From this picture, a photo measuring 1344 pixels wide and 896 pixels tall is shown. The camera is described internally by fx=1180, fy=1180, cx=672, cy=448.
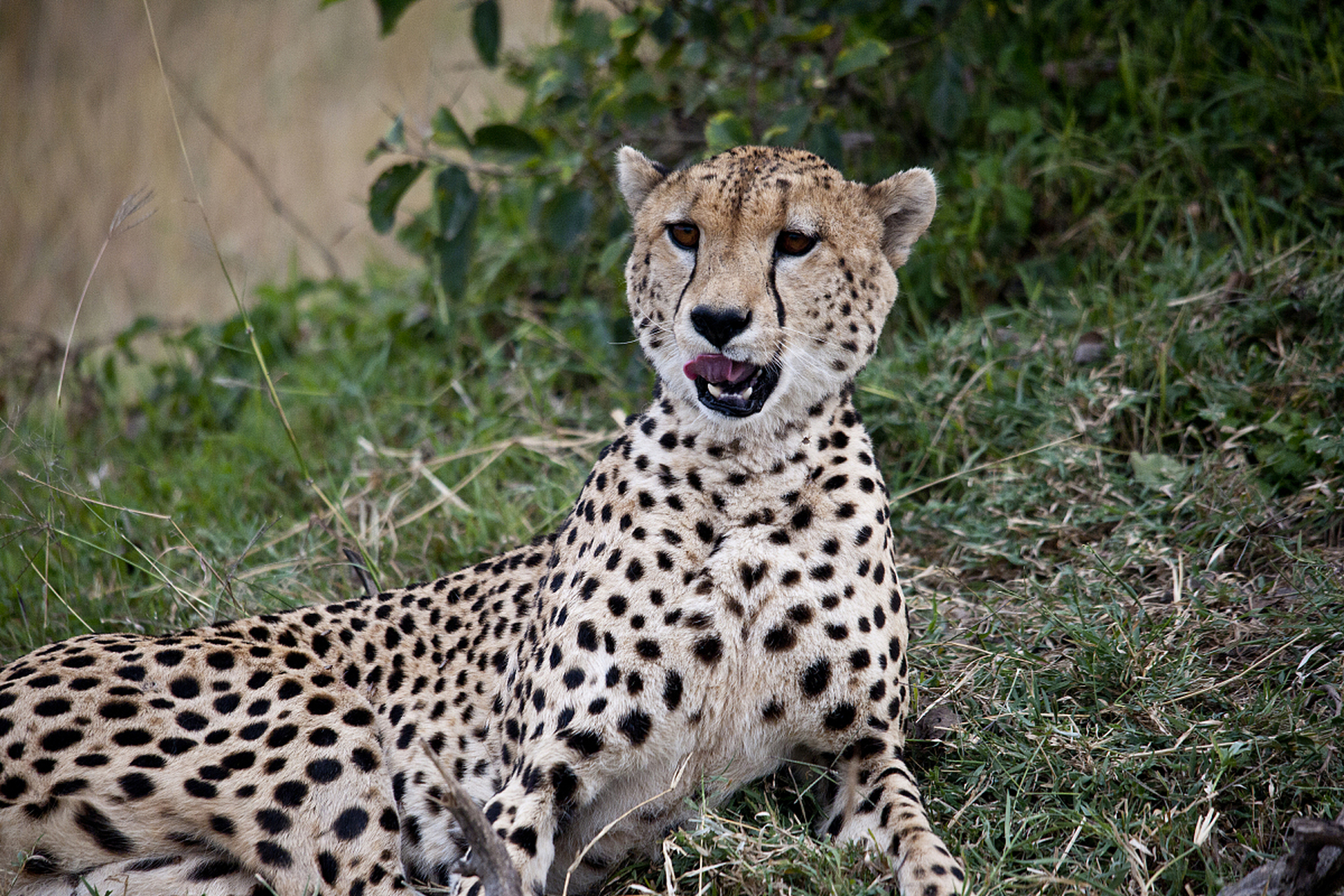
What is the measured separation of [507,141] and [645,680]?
2.38 m

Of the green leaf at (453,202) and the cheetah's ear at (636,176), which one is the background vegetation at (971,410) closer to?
the green leaf at (453,202)

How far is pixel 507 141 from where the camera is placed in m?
4.07

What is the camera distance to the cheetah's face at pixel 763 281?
234 cm

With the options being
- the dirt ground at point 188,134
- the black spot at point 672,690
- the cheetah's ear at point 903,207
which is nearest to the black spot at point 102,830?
the black spot at point 672,690

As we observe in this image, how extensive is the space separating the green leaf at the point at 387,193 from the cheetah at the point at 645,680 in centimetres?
158

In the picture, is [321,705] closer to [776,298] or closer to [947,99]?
[776,298]

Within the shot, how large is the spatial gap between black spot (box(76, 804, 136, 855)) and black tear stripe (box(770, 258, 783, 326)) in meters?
1.65

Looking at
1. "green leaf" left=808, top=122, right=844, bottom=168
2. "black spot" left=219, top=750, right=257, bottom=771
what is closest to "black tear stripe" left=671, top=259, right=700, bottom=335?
"black spot" left=219, top=750, right=257, bottom=771

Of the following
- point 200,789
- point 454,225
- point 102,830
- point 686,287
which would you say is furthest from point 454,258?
point 102,830

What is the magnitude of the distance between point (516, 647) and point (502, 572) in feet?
1.04

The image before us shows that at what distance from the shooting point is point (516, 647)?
2686 millimetres

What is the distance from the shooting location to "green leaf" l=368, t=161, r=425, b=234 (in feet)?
13.0

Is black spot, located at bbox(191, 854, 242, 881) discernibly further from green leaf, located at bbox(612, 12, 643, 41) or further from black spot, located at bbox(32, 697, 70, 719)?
green leaf, located at bbox(612, 12, 643, 41)

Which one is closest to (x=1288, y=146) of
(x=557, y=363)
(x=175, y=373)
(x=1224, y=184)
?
(x=1224, y=184)
